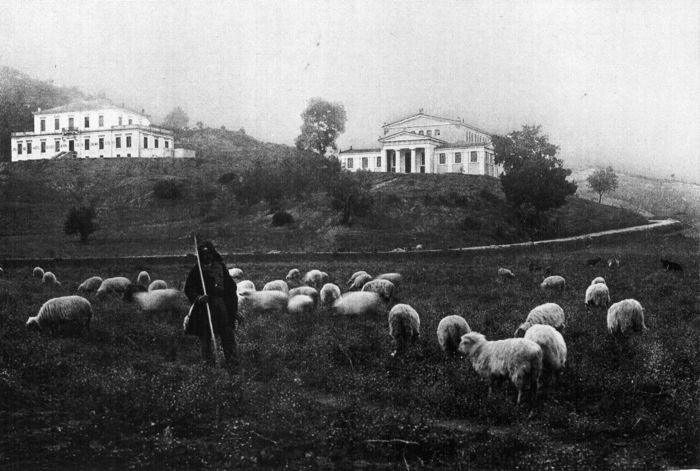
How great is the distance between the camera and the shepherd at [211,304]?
10820 mm

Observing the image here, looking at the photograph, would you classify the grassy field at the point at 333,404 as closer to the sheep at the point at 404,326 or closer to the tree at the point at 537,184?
the sheep at the point at 404,326

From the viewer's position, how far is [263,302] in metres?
16.2

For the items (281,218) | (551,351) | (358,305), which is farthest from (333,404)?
(281,218)

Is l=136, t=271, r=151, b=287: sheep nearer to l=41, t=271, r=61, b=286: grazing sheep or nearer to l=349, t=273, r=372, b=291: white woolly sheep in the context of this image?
l=41, t=271, r=61, b=286: grazing sheep

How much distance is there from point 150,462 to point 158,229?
12.7m

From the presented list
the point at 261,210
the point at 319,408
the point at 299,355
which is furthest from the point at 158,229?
the point at 319,408

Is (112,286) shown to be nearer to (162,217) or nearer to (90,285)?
(90,285)

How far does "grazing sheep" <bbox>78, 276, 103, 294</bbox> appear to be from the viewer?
62.4 feet

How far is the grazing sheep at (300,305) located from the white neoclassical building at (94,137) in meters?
14.5

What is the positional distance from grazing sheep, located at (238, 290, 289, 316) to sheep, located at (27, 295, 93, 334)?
164 inches

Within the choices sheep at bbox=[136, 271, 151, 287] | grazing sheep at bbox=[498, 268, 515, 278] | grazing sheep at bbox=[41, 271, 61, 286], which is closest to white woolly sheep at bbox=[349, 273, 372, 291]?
grazing sheep at bbox=[498, 268, 515, 278]

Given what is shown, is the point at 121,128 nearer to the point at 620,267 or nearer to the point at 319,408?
the point at 620,267

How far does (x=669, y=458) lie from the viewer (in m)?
7.73

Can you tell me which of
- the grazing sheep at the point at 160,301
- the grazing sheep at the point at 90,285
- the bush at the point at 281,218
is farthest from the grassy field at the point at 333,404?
the bush at the point at 281,218
